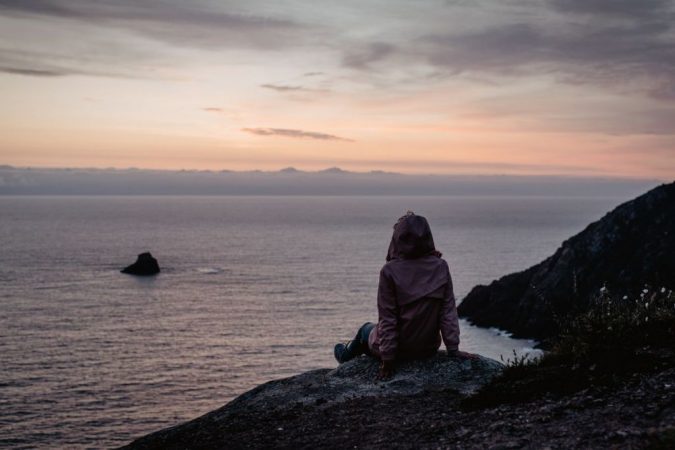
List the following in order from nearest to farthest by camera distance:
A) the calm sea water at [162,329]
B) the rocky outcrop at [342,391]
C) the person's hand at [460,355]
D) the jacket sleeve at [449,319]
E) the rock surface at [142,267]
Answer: the rocky outcrop at [342,391] → the jacket sleeve at [449,319] → the person's hand at [460,355] → the calm sea water at [162,329] → the rock surface at [142,267]

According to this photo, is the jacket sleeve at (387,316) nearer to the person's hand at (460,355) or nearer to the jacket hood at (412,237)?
the jacket hood at (412,237)

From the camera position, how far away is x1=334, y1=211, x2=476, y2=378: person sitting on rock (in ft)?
30.2

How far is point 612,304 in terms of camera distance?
371 inches

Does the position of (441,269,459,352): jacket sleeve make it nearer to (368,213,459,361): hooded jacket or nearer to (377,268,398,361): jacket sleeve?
(368,213,459,361): hooded jacket

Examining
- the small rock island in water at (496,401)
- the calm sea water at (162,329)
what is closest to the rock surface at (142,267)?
the calm sea water at (162,329)

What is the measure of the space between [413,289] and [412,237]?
0.79m

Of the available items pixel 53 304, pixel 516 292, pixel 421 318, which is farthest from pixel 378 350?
pixel 53 304

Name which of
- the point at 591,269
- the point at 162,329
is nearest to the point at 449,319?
the point at 162,329

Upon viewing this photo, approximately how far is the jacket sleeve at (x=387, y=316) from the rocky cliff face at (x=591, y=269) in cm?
5136

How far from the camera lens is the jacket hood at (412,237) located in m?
9.14

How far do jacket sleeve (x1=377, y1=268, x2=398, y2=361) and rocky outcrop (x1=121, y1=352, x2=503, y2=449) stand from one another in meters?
0.57

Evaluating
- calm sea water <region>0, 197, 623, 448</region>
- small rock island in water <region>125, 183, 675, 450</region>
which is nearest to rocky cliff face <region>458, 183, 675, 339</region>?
calm sea water <region>0, 197, 623, 448</region>

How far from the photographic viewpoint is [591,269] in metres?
66.3

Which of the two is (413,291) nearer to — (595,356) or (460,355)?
(460,355)
